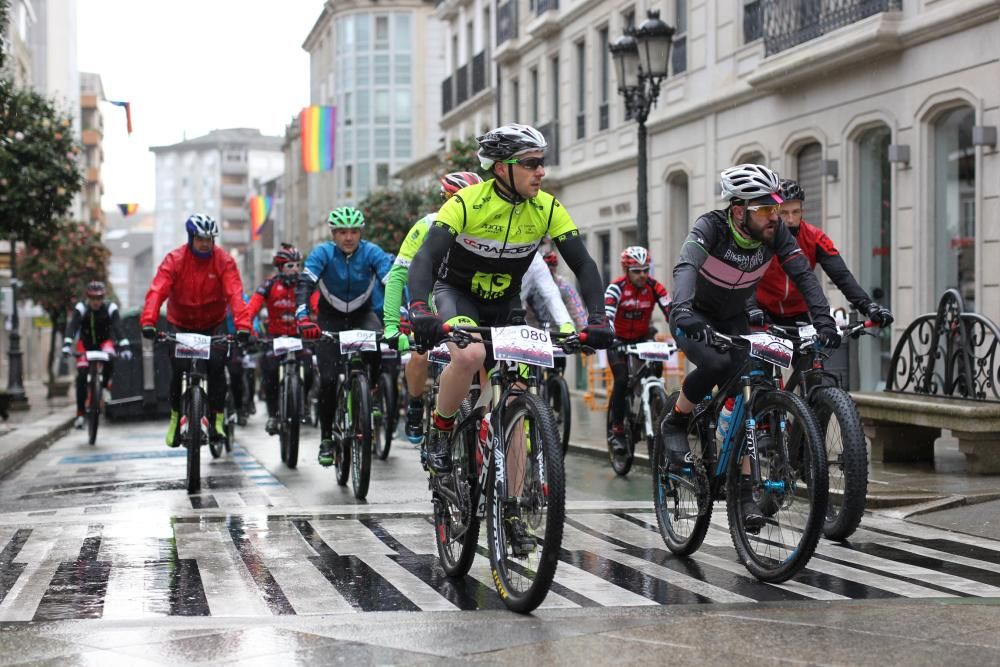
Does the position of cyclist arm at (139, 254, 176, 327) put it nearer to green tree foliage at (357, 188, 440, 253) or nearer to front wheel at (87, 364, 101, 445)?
front wheel at (87, 364, 101, 445)

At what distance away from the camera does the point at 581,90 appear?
3297 cm

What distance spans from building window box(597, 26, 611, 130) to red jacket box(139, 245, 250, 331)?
1969cm

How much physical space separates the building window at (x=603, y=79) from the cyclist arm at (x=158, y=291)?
19929mm

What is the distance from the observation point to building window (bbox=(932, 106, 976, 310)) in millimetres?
17953

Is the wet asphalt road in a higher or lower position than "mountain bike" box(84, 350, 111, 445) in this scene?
lower

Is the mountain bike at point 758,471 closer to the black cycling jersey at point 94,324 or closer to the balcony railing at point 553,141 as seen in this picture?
the black cycling jersey at point 94,324

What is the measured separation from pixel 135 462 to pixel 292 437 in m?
2.10

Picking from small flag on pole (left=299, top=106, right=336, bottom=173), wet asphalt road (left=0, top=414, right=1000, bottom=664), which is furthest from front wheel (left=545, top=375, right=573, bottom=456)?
small flag on pole (left=299, top=106, right=336, bottom=173)

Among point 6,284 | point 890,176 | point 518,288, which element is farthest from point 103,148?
point 518,288

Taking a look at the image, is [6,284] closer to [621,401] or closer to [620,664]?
[621,401]

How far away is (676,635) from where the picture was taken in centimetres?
539

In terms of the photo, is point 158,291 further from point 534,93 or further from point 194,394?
point 534,93

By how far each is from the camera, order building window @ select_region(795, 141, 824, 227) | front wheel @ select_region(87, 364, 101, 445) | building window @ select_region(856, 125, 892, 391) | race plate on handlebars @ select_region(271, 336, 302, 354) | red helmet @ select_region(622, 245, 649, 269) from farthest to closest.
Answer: building window @ select_region(795, 141, 824, 227)
building window @ select_region(856, 125, 892, 391)
front wheel @ select_region(87, 364, 101, 445)
race plate on handlebars @ select_region(271, 336, 302, 354)
red helmet @ select_region(622, 245, 649, 269)

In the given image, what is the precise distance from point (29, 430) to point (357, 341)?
996cm
